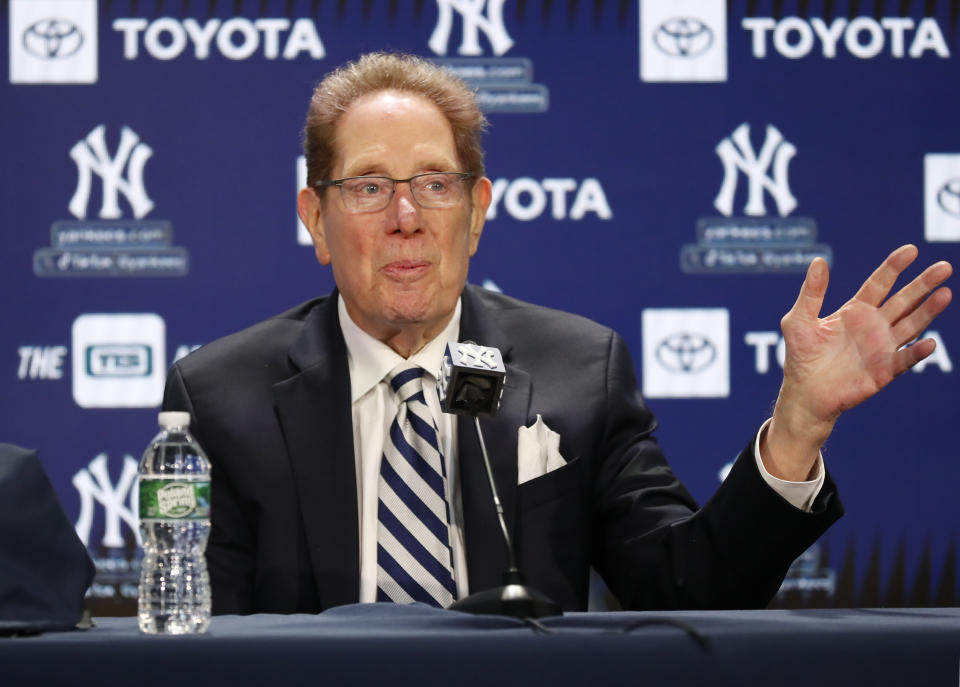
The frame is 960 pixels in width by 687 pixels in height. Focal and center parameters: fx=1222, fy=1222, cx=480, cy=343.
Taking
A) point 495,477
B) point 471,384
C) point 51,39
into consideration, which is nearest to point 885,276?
point 471,384

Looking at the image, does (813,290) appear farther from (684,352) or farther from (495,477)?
(684,352)

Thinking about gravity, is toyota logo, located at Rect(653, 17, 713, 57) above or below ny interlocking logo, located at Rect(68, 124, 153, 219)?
above

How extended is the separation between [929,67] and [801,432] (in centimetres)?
224

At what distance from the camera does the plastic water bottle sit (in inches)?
58.6

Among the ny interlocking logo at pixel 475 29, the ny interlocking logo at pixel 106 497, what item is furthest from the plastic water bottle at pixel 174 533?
the ny interlocking logo at pixel 475 29

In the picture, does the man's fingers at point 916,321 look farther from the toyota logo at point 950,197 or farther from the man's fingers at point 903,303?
the toyota logo at point 950,197

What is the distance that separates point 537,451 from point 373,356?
383 millimetres

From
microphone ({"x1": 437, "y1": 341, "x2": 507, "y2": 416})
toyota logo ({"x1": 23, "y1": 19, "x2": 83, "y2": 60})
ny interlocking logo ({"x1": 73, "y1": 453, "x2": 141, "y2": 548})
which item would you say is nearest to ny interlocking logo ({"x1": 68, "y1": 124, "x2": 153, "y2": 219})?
toyota logo ({"x1": 23, "y1": 19, "x2": 83, "y2": 60})

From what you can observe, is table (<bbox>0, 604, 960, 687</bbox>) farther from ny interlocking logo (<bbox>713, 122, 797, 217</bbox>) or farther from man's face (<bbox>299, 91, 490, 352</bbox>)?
ny interlocking logo (<bbox>713, 122, 797, 217</bbox>)

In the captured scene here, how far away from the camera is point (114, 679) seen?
1.30 metres

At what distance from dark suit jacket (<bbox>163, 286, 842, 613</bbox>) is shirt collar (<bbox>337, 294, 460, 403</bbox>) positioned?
0.02 metres

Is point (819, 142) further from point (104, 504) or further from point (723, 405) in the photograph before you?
point (104, 504)

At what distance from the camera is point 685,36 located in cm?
368

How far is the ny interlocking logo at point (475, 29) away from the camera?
366cm
